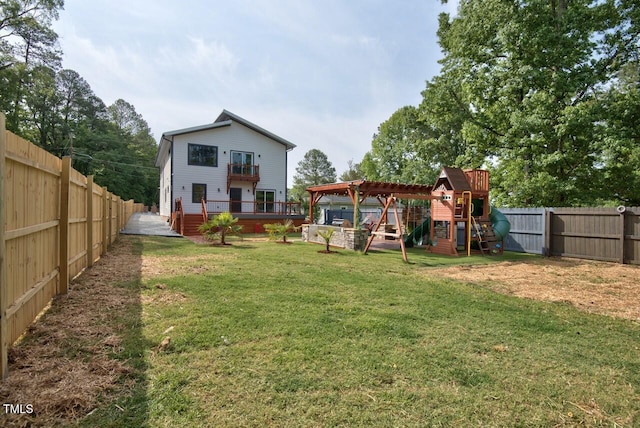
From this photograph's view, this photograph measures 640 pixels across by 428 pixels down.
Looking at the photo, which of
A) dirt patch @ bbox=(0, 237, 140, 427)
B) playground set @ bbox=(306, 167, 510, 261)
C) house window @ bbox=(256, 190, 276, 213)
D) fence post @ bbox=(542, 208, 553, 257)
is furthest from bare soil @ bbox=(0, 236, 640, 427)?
house window @ bbox=(256, 190, 276, 213)

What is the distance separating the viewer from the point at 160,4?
8258 millimetres

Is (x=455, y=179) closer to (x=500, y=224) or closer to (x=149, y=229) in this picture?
(x=500, y=224)

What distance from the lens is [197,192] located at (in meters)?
21.6

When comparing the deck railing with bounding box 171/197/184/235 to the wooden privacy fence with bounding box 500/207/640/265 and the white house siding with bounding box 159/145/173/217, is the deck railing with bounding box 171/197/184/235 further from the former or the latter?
the wooden privacy fence with bounding box 500/207/640/265

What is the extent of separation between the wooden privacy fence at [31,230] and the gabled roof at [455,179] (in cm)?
1126

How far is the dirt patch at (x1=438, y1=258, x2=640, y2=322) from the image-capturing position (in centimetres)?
550

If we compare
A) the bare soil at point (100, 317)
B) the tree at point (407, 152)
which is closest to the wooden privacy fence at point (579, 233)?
the bare soil at point (100, 317)

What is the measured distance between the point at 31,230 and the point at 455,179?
40.4 feet

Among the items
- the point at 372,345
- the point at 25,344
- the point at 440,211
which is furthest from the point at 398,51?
the point at 25,344

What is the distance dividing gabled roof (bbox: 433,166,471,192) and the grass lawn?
7433 millimetres

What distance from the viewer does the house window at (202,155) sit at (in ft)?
70.1

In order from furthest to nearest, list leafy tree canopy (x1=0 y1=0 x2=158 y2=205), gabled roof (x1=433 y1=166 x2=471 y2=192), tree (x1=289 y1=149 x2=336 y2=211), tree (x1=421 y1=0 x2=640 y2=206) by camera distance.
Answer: tree (x1=289 y1=149 x2=336 y2=211) < leafy tree canopy (x1=0 y1=0 x2=158 y2=205) < tree (x1=421 y1=0 x2=640 y2=206) < gabled roof (x1=433 y1=166 x2=471 y2=192)

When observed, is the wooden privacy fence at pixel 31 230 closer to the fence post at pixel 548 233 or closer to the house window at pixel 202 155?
the fence post at pixel 548 233

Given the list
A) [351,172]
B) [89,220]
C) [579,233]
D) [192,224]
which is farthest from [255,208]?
[351,172]
